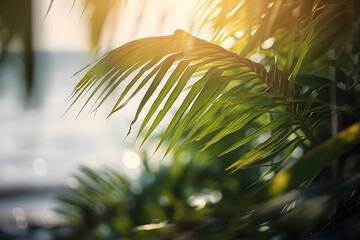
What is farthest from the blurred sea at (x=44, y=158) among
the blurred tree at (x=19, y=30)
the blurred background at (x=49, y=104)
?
the blurred tree at (x=19, y=30)

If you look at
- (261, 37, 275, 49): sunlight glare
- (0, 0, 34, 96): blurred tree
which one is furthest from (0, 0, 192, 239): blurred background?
(261, 37, 275, 49): sunlight glare

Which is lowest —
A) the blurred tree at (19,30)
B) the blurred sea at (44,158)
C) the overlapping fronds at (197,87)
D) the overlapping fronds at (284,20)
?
the blurred tree at (19,30)

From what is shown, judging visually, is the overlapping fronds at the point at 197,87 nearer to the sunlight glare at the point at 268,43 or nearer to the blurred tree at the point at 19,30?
the sunlight glare at the point at 268,43

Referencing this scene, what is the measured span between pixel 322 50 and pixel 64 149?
844 cm

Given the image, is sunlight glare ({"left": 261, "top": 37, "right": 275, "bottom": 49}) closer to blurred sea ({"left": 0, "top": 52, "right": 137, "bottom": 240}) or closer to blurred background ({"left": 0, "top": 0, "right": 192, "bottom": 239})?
blurred background ({"left": 0, "top": 0, "right": 192, "bottom": 239})

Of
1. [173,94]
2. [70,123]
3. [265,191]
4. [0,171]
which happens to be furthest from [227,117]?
[70,123]

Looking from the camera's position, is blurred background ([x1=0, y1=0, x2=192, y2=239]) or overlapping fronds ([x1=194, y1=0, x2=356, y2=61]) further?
overlapping fronds ([x1=194, y1=0, x2=356, y2=61])

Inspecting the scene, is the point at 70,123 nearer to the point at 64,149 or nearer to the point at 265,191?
the point at 64,149

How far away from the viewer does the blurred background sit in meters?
0.16

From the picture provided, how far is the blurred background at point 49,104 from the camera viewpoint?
0.53 ft

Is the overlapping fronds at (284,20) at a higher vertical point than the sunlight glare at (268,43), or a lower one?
lower

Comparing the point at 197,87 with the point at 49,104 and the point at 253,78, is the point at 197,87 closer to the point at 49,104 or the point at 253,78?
the point at 253,78

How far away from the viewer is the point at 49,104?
139cm

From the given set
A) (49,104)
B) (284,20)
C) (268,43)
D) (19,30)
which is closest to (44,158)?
(49,104)
